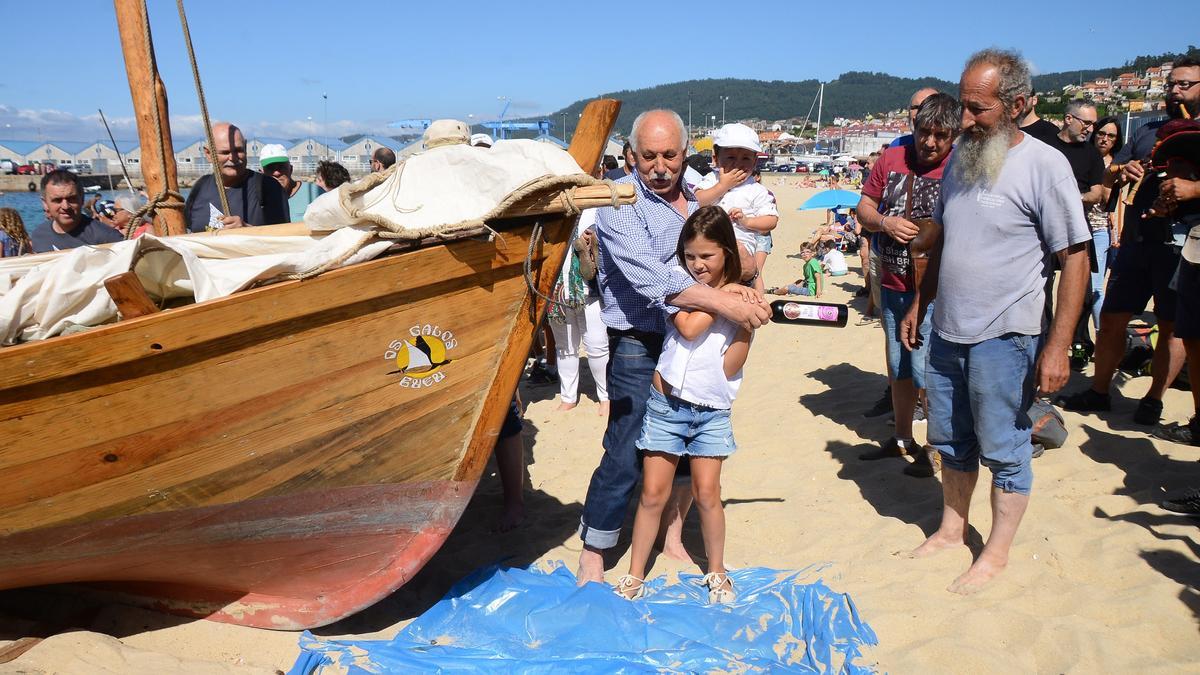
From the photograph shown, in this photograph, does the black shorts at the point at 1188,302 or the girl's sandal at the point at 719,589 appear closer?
the girl's sandal at the point at 719,589

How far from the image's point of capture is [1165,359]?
4.57 meters

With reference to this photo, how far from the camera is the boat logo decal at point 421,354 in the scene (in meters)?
2.77

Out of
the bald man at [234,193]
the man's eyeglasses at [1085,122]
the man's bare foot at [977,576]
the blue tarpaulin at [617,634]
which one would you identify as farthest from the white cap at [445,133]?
the man's eyeglasses at [1085,122]

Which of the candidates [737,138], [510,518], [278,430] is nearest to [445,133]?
[737,138]

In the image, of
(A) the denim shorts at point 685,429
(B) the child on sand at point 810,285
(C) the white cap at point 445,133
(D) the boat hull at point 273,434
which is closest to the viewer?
(D) the boat hull at point 273,434

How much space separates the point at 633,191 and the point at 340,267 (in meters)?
1.05

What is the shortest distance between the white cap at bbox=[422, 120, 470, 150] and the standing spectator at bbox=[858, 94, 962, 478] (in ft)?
7.95

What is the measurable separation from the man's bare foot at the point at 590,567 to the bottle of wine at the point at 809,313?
143 centimetres

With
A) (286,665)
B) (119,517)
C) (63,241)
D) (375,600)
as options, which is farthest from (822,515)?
(63,241)

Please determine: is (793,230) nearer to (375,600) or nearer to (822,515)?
(822,515)

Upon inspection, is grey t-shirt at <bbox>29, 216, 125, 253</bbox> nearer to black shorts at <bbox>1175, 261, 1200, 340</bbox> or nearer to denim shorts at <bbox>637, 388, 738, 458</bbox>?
denim shorts at <bbox>637, 388, 738, 458</bbox>

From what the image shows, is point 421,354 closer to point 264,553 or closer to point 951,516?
point 264,553

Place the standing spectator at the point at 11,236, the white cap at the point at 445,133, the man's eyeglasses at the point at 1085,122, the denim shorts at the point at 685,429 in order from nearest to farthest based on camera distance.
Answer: the denim shorts at the point at 685,429 → the white cap at the point at 445,133 → the standing spectator at the point at 11,236 → the man's eyeglasses at the point at 1085,122

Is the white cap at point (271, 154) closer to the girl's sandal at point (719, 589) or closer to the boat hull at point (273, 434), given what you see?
the boat hull at point (273, 434)
